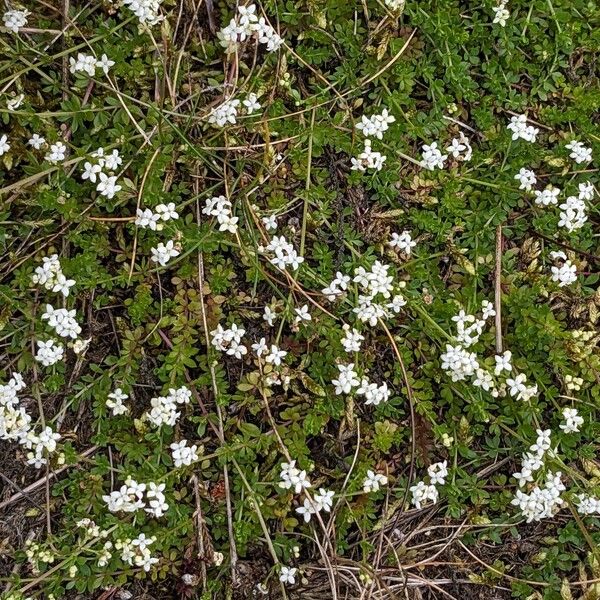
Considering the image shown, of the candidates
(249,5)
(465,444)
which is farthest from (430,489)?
(249,5)

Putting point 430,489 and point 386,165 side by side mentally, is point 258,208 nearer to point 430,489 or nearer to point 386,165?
point 386,165

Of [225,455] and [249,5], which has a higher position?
[249,5]

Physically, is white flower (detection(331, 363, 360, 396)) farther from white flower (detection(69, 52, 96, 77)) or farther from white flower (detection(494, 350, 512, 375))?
white flower (detection(69, 52, 96, 77))

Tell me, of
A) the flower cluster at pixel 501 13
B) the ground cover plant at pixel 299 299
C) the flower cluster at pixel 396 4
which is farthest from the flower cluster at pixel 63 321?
the flower cluster at pixel 501 13

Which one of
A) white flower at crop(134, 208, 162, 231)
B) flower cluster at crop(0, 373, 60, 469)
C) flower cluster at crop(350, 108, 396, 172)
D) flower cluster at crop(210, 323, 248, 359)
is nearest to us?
flower cluster at crop(0, 373, 60, 469)

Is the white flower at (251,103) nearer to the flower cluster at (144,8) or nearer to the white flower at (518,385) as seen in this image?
the flower cluster at (144,8)

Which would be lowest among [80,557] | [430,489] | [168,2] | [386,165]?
[80,557]

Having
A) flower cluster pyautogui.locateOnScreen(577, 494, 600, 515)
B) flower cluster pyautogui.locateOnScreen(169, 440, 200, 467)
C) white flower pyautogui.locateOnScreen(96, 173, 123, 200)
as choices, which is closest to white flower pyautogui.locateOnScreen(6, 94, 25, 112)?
white flower pyautogui.locateOnScreen(96, 173, 123, 200)
